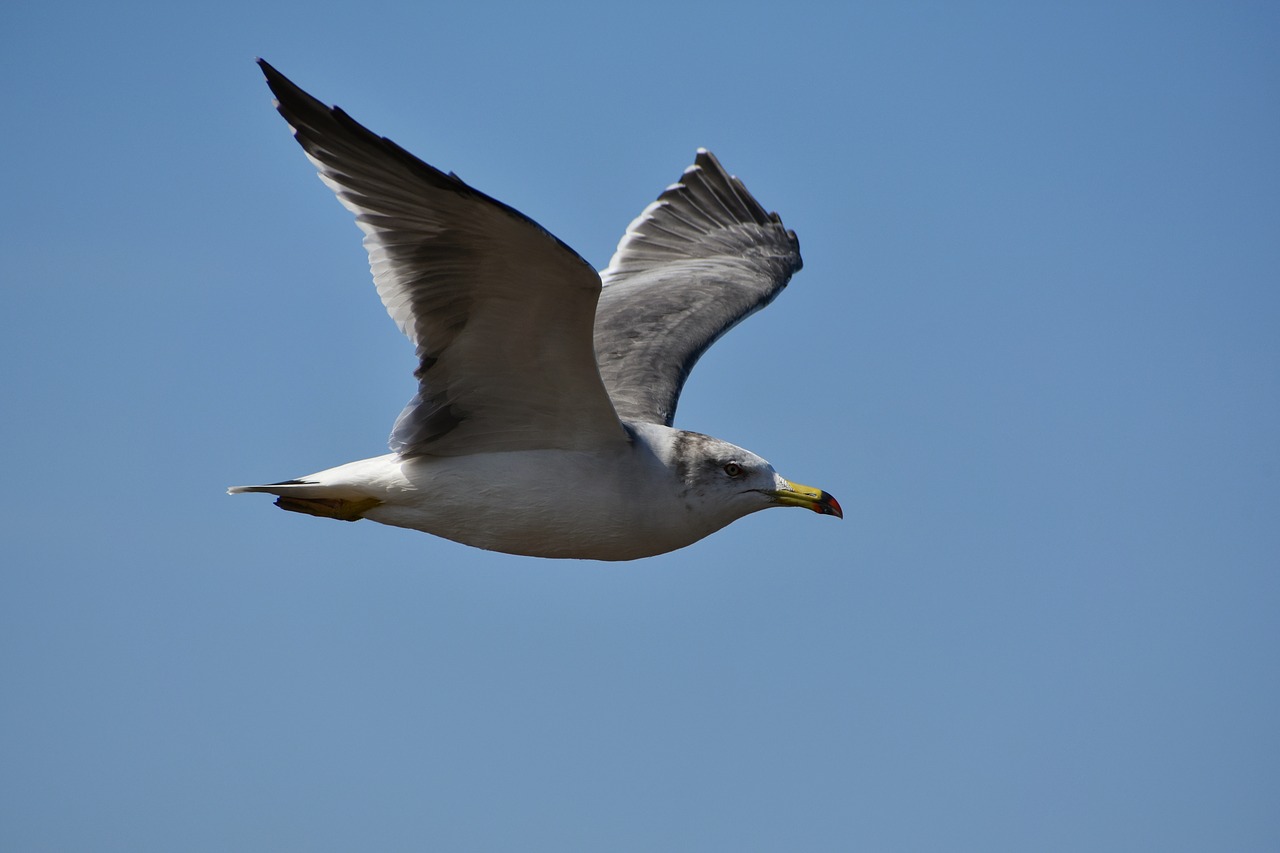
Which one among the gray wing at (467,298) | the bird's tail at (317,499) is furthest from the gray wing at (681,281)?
the bird's tail at (317,499)

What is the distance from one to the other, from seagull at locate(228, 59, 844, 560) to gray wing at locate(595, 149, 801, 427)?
53.2 inches

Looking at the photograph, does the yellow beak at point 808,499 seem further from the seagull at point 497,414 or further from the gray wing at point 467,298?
the gray wing at point 467,298

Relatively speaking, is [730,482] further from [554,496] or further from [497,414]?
[497,414]

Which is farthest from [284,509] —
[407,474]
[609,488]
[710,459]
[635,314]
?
[635,314]

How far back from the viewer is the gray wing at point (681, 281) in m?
10.5

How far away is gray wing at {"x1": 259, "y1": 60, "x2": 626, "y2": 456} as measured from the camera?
7137 millimetres

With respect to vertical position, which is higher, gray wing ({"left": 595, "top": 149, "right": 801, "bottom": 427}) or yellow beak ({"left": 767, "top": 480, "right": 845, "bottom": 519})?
gray wing ({"left": 595, "top": 149, "right": 801, "bottom": 427})

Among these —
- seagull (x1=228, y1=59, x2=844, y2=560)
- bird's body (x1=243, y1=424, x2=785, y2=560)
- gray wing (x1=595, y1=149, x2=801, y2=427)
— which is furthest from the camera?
gray wing (x1=595, y1=149, x2=801, y2=427)

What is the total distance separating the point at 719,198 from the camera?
14.0 m

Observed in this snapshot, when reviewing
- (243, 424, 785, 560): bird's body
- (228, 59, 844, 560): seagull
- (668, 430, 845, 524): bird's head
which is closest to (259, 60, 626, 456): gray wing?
(228, 59, 844, 560): seagull

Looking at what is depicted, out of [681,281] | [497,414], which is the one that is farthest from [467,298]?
[681,281]

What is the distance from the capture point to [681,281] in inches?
482

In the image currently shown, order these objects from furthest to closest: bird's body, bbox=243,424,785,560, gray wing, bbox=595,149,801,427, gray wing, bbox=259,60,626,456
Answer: gray wing, bbox=595,149,801,427, bird's body, bbox=243,424,785,560, gray wing, bbox=259,60,626,456

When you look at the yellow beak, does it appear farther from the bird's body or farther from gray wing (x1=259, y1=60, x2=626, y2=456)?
gray wing (x1=259, y1=60, x2=626, y2=456)
